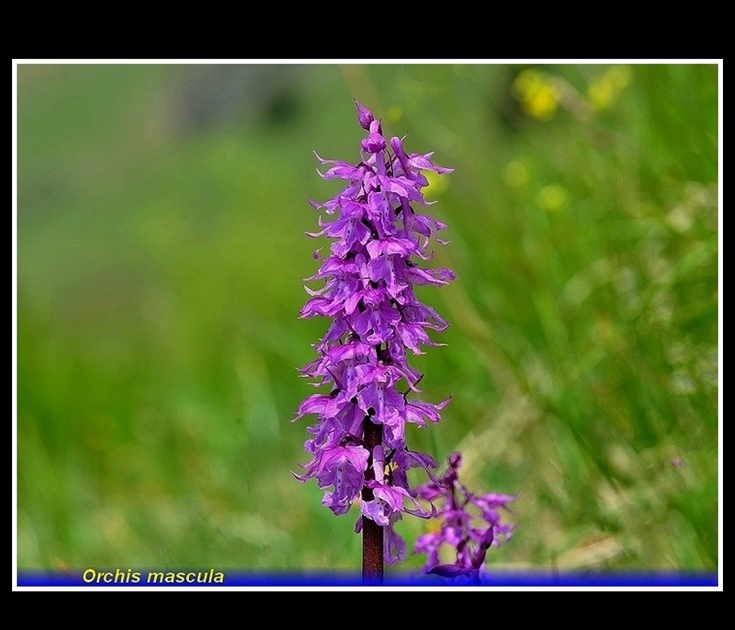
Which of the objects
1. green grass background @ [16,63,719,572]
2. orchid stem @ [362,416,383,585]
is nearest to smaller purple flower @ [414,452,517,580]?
orchid stem @ [362,416,383,585]

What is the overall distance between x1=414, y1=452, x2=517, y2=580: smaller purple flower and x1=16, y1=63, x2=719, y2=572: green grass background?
27.1 inches

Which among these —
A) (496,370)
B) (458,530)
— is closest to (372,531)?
(458,530)

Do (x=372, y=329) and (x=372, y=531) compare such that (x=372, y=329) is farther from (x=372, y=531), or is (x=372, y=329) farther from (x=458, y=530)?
(x=458, y=530)

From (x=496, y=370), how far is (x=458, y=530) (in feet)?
5.68

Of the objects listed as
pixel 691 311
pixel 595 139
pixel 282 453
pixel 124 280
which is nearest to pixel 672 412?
pixel 691 311

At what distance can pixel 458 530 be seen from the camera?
86.3 inches

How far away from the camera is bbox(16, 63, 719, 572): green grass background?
11.3 feet

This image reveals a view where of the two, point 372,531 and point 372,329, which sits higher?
point 372,329

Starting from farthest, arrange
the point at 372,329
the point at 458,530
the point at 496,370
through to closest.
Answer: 1. the point at 496,370
2. the point at 458,530
3. the point at 372,329

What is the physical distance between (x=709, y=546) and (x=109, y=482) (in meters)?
3.29

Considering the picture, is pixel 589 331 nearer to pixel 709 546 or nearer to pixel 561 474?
pixel 561 474

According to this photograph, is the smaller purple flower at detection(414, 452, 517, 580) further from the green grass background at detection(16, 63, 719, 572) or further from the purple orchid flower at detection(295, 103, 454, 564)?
the green grass background at detection(16, 63, 719, 572)

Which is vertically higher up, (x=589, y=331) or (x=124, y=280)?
(x=124, y=280)

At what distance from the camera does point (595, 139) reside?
14.6ft
